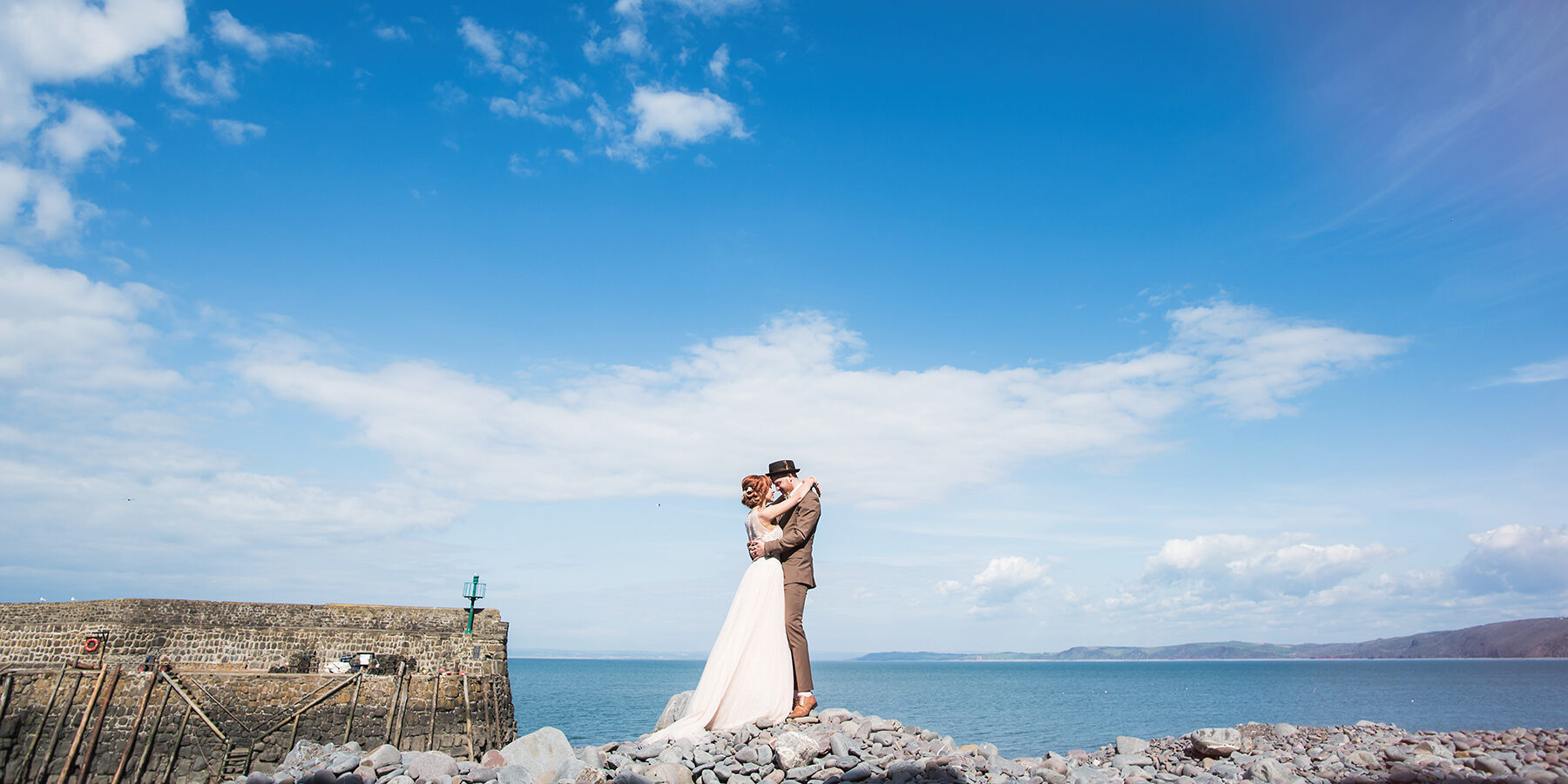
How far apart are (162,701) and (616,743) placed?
2182cm

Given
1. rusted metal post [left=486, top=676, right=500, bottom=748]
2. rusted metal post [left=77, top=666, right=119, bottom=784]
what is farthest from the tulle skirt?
rusted metal post [left=77, top=666, right=119, bottom=784]

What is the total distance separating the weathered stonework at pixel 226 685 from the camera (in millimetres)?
22109

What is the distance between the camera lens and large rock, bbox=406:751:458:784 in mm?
7340

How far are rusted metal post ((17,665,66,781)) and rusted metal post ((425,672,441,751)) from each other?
32.5 feet

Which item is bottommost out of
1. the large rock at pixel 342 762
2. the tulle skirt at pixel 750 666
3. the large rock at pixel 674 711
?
the large rock at pixel 342 762

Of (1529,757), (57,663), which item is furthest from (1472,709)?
(57,663)

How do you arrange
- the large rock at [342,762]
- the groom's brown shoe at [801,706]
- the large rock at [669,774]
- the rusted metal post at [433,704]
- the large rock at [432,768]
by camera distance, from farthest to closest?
1. the rusted metal post at [433,704]
2. the groom's brown shoe at [801,706]
3. the large rock at [342,762]
4. the large rock at [432,768]
5. the large rock at [669,774]

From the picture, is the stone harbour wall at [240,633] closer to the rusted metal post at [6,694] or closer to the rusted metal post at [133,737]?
the rusted metal post at [6,694]

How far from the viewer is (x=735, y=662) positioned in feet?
28.0

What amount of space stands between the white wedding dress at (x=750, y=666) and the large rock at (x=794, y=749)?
0.97 m

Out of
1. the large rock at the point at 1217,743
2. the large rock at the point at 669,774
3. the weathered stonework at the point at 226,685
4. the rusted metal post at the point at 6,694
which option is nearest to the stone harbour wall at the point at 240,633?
the weathered stonework at the point at 226,685

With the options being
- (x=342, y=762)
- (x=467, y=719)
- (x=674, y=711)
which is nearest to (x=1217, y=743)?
(x=674, y=711)

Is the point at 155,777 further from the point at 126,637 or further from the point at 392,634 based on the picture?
the point at 392,634

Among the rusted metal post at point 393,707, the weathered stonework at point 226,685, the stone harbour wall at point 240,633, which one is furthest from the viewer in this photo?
the stone harbour wall at point 240,633
